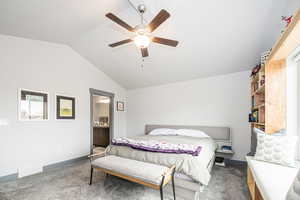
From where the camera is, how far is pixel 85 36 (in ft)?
10.4

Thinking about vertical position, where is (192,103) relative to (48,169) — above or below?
above

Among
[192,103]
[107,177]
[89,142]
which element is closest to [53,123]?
[89,142]

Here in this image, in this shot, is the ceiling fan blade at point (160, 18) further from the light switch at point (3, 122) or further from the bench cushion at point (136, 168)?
the light switch at point (3, 122)

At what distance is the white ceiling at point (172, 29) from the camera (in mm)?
2148

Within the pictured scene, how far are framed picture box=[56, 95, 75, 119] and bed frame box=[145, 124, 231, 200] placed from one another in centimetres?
239

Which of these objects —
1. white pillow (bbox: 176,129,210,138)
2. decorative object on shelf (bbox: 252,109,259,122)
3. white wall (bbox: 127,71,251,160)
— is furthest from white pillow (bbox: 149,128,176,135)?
decorative object on shelf (bbox: 252,109,259,122)

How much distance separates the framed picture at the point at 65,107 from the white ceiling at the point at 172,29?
130 centimetres

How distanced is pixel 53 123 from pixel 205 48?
3.81 meters

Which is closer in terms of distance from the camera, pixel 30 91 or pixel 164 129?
pixel 30 91

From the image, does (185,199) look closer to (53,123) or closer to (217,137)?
(217,137)

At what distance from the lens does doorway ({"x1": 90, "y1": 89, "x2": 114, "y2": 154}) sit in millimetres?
4315

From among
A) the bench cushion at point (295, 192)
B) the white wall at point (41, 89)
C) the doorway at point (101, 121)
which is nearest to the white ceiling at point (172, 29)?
the white wall at point (41, 89)

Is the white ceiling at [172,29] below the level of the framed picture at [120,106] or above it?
above

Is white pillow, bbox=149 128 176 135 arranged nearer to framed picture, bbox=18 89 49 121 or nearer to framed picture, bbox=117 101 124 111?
framed picture, bbox=117 101 124 111
